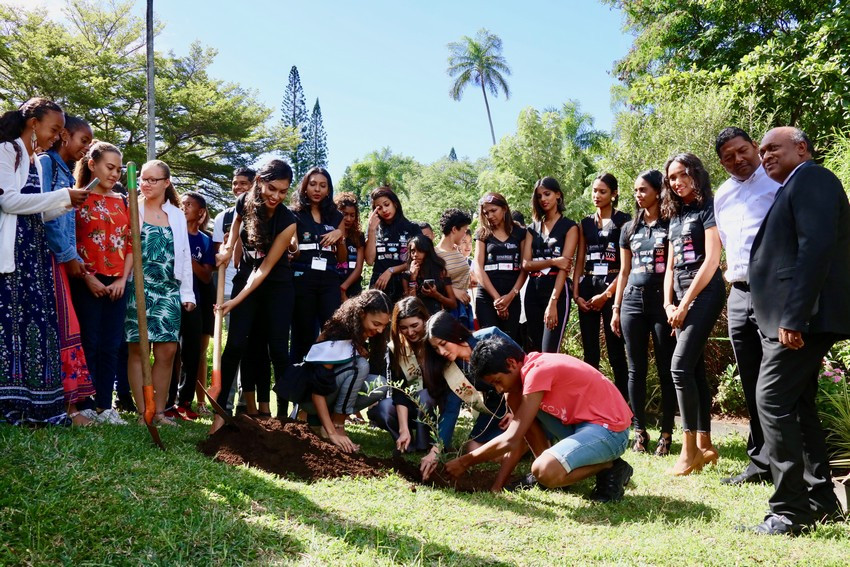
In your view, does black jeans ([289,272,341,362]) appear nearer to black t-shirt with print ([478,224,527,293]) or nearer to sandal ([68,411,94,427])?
black t-shirt with print ([478,224,527,293])

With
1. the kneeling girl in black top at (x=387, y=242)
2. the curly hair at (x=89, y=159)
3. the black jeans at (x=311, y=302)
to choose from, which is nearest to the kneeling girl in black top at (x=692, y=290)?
the kneeling girl in black top at (x=387, y=242)

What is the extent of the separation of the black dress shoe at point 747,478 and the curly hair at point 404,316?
84.7 inches

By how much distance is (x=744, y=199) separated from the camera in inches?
Answer: 161

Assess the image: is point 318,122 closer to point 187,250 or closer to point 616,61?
point 616,61

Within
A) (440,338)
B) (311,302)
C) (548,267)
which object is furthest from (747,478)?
(311,302)

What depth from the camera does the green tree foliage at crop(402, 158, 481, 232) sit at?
52.6 meters

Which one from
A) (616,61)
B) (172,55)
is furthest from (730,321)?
(172,55)

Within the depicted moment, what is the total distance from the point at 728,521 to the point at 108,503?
9.73 ft

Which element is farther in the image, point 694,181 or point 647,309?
point 647,309

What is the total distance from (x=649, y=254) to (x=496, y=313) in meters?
1.59

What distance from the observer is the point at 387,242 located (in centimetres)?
650

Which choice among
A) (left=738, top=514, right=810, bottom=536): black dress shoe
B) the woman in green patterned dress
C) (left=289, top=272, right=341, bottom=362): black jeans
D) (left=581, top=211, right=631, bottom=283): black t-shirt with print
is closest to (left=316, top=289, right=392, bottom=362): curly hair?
(left=289, top=272, right=341, bottom=362): black jeans

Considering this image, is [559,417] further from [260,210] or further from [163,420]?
[163,420]

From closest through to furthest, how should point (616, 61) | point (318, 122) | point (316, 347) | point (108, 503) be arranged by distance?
point (108, 503) < point (316, 347) < point (616, 61) < point (318, 122)
